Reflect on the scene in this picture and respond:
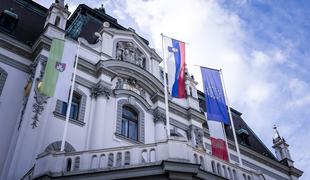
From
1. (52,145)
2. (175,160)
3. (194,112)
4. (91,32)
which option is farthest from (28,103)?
(194,112)

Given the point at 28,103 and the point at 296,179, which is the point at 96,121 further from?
the point at 296,179

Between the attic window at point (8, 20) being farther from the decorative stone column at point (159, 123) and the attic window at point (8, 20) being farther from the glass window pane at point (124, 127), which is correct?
the decorative stone column at point (159, 123)

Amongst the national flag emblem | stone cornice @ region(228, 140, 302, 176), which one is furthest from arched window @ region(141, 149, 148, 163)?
stone cornice @ region(228, 140, 302, 176)

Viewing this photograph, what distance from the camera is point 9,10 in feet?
75.4

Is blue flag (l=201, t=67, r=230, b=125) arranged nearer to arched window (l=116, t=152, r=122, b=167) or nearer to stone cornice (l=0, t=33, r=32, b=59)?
arched window (l=116, t=152, r=122, b=167)

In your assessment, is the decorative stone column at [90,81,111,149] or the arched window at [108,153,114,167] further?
the decorative stone column at [90,81,111,149]

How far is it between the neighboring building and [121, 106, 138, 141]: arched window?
2.5 inches

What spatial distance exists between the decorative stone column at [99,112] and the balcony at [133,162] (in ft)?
14.4

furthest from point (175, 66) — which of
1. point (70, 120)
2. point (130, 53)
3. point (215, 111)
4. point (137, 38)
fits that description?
point (137, 38)

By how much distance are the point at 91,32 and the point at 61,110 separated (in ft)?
29.2

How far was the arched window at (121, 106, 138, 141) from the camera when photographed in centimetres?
2084

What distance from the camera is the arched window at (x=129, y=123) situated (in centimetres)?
2084

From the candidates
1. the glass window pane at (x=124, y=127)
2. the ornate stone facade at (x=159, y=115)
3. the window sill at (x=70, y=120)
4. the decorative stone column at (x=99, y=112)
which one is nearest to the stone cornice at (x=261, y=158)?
the ornate stone facade at (x=159, y=115)

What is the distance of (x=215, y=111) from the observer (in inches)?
749
